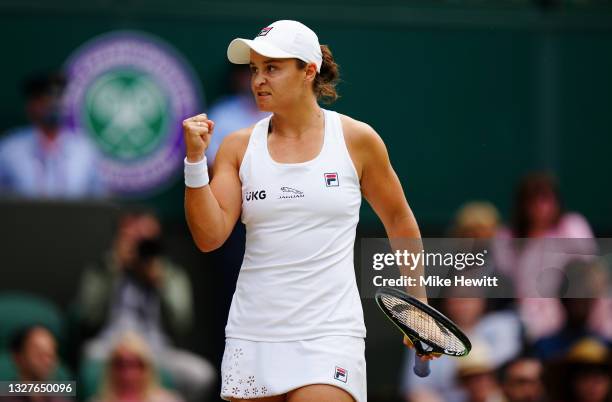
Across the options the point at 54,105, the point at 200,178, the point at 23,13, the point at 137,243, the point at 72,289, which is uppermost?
the point at 23,13

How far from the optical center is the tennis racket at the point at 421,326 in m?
5.37

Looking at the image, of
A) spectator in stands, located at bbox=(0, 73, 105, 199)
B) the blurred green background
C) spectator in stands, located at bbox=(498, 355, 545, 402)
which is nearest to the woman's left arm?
spectator in stands, located at bbox=(498, 355, 545, 402)

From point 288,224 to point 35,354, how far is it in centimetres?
249

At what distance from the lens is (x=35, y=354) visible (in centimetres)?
723

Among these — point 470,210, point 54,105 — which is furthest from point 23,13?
Answer: point 470,210

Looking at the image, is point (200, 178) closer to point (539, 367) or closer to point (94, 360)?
point (94, 360)

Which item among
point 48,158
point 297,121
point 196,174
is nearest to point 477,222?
point 48,158

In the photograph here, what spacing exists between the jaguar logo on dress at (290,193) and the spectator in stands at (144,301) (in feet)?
9.55

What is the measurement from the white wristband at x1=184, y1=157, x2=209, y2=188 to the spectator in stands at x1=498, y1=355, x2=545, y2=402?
3.27 metres

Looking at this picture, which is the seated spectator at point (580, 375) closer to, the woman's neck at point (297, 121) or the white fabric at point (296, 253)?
the white fabric at point (296, 253)

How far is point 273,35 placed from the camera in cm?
525

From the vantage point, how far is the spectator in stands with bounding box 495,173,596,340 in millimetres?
7031

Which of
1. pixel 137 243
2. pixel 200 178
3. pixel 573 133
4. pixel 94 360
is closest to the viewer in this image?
pixel 200 178

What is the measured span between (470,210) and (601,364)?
5.06ft
